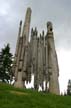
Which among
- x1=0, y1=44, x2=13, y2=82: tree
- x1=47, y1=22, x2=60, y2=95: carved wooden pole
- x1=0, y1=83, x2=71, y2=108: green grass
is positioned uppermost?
x1=0, y1=44, x2=13, y2=82: tree

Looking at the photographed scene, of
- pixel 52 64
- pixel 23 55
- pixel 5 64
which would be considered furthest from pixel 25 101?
pixel 5 64

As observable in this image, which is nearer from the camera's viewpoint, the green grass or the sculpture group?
the green grass

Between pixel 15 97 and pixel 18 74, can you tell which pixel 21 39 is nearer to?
pixel 18 74

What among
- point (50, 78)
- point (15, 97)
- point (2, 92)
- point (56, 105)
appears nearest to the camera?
point (56, 105)

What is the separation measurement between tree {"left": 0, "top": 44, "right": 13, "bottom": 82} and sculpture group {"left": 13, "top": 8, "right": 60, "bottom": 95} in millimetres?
18880

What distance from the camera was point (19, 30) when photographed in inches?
1363

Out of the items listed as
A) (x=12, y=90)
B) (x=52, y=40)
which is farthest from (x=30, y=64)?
(x=12, y=90)

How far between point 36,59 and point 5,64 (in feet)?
75.3

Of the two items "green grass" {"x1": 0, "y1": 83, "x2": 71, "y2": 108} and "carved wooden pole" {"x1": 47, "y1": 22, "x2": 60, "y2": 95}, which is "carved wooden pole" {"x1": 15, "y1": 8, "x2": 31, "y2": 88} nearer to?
"carved wooden pole" {"x1": 47, "y1": 22, "x2": 60, "y2": 95}

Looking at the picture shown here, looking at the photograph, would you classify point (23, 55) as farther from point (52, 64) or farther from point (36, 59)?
point (52, 64)

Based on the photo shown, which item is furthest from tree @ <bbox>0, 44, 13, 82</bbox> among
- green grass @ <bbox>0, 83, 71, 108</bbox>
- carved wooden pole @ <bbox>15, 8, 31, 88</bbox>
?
green grass @ <bbox>0, 83, 71, 108</bbox>

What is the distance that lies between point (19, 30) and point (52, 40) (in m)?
4.21

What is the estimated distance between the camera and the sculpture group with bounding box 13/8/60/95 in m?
30.9

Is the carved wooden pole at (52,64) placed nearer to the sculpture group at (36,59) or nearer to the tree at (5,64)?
the sculpture group at (36,59)
